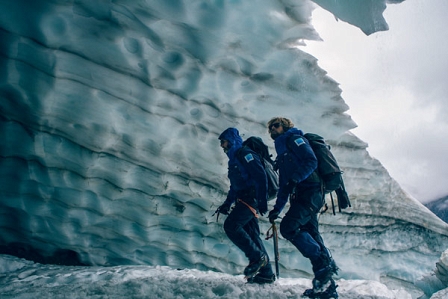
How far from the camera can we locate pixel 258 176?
2.87m

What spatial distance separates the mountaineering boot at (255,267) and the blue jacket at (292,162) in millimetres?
558

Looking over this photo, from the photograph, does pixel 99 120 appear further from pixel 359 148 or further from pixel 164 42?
pixel 359 148

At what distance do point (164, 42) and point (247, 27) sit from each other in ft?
3.17

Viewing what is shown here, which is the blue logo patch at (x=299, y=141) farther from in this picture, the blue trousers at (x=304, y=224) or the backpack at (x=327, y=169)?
the blue trousers at (x=304, y=224)

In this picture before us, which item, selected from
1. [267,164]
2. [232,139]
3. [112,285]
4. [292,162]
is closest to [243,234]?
[267,164]

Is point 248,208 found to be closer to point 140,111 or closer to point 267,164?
point 267,164

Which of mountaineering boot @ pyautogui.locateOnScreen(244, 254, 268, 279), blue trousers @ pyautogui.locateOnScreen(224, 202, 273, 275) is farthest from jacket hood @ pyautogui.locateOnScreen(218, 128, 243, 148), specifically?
mountaineering boot @ pyautogui.locateOnScreen(244, 254, 268, 279)

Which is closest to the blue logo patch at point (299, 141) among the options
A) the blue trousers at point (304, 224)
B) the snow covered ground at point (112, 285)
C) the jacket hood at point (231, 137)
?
the blue trousers at point (304, 224)

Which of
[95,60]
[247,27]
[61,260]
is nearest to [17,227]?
[61,260]

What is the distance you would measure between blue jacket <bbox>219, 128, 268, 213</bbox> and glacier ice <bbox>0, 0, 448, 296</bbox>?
1.00 meters

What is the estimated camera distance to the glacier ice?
330cm

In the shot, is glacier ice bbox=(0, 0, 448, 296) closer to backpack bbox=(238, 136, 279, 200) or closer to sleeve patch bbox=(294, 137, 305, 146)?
backpack bbox=(238, 136, 279, 200)

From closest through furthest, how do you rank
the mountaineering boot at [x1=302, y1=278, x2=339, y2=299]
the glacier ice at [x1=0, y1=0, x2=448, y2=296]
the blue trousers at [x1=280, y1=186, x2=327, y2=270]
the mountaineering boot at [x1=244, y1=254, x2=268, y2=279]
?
the mountaineering boot at [x1=302, y1=278, x2=339, y2=299] < the blue trousers at [x1=280, y1=186, x2=327, y2=270] < the mountaineering boot at [x1=244, y1=254, x2=268, y2=279] < the glacier ice at [x1=0, y1=0, x2=448, y2=296]

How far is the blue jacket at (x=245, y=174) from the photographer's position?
2.86 m
